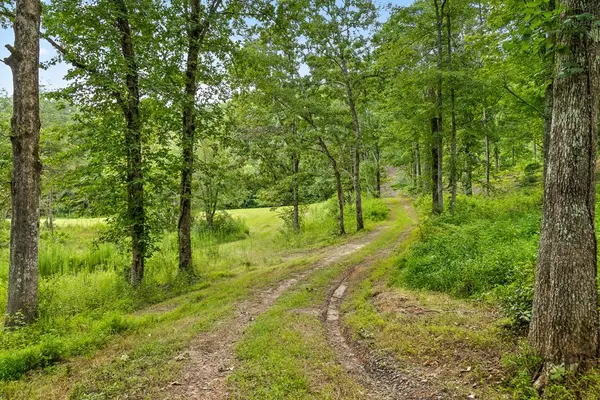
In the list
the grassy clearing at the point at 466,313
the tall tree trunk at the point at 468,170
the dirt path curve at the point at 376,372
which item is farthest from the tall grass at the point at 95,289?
the tall tree trunk at the point at 468,170

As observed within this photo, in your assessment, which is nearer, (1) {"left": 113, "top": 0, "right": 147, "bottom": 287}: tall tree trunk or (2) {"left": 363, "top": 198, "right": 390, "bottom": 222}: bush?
(1) {"left": 113, "top": 0, "right": 147, "bottom": 287}: tall tree trunk

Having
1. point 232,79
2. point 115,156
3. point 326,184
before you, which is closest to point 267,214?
point 326,184

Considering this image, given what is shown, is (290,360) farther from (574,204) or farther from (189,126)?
(189,126)

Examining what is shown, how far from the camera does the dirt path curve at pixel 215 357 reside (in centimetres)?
375

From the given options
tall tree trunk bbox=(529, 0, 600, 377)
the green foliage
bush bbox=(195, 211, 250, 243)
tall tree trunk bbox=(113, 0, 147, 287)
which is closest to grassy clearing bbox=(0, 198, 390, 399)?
tall tree trunk bbox=(113, 0, 147, 287)

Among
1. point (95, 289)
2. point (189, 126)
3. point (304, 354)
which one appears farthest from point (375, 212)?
point (304, 354)

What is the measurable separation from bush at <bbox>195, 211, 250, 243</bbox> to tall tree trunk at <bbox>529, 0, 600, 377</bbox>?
61.0 ft

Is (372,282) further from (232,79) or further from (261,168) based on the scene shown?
(261,168)

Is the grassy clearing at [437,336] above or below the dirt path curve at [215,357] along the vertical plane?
above

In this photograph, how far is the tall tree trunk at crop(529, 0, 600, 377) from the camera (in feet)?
10.6

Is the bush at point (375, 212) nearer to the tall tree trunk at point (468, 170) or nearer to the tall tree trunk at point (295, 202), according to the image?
the tall tree trunk at point (295, 202)

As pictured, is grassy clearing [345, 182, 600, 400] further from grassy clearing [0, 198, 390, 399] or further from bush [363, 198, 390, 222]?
bush [363, 198, 390, 222]

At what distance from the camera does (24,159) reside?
5.78m

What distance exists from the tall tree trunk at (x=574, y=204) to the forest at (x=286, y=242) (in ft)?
0.06
